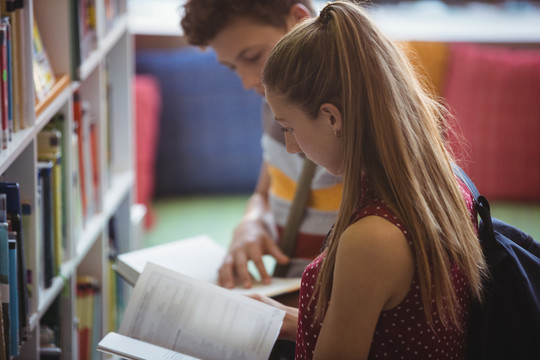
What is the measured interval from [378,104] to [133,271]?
660 mm

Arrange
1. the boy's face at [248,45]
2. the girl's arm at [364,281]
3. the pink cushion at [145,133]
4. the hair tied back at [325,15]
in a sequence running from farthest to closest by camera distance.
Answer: the pink cushion at [145,133]
the boy's face at [248,45]
the hair tied back at [325,15]
the girl's arm at [364,281]

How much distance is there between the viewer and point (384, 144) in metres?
0.99

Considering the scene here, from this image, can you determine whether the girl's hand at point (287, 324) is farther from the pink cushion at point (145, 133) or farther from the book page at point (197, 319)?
the pink cushion at point (145, 133)

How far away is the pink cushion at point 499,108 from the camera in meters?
3.29

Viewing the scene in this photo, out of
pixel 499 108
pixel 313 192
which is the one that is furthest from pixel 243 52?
pixel 499 108

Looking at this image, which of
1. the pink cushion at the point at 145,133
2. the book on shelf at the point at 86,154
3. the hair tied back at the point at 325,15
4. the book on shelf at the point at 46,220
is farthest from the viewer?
the pink cushion at the point at 145,133

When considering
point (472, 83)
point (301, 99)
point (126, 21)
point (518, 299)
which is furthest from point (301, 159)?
point (472, 83)

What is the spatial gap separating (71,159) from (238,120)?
199 centimetres

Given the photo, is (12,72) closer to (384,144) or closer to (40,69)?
(40,69)

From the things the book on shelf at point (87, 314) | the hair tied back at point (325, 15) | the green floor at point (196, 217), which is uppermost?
the hair tied back at point (325, 15)

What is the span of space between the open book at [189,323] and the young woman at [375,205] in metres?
0.11

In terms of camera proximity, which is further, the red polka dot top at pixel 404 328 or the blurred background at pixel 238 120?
the blurred background at pixel 238 120

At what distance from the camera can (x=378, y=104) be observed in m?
0.99

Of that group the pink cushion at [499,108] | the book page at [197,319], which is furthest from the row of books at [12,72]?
the pink cushion at [499,108]
